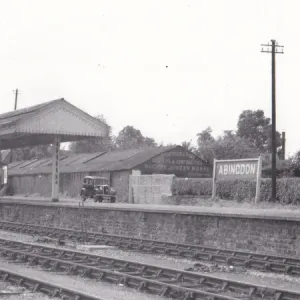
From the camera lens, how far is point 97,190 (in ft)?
121

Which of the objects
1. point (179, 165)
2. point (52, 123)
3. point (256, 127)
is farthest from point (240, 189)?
point (256, 127)

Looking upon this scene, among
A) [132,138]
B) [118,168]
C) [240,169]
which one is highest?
[132,138]

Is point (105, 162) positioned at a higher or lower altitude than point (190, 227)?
higher

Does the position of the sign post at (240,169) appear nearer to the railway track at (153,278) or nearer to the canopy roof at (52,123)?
the canopy roof at (52,123)

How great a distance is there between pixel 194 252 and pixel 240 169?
12.2 m

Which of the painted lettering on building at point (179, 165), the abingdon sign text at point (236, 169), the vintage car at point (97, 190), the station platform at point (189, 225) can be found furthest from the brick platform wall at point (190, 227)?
the painted lettering on building at point (179, 165)

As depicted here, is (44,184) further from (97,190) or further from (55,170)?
(55,170)

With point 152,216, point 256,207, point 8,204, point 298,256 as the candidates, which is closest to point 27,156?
point 8,204

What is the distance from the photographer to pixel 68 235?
21375 mm

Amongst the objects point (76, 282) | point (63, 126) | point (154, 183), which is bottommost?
point (76, 282)

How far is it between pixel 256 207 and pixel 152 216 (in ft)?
33.6

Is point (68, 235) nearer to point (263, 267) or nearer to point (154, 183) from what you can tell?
point (263, 267)

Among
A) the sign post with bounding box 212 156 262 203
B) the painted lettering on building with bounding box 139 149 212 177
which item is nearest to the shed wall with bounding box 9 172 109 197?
the painted lettering on building with bounding box 139 149 212 177

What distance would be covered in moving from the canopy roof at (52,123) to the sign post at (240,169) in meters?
6.06
